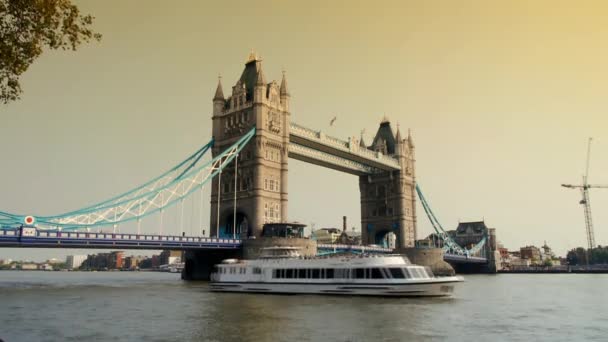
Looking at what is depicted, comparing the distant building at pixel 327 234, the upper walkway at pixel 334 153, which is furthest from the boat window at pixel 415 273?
the distant building at pixel 327 234

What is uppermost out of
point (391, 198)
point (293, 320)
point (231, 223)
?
point (391, 198)

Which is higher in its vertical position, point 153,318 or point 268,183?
point 268,183

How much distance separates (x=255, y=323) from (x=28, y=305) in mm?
18526

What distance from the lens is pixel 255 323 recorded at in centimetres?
2538

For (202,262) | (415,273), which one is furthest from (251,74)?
(415,273)

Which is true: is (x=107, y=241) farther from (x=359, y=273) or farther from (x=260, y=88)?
(x=260, y=88)

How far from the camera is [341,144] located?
83.9 metres

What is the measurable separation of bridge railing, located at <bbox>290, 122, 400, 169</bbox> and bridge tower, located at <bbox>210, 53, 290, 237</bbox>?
12.3ft

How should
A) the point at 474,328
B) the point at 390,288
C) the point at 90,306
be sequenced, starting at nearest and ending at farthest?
the point at 474,328, the point at 90,306, the point at 390,288

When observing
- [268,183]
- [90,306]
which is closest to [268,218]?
[268,183]

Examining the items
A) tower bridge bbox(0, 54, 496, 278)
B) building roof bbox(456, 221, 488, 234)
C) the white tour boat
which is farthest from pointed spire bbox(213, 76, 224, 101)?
building roof bbox(456, 221, 488, 234)

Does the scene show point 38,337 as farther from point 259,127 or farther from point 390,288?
point 259,127

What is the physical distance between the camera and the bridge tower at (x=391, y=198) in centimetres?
9862

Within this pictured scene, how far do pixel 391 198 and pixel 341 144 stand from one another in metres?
22.2
